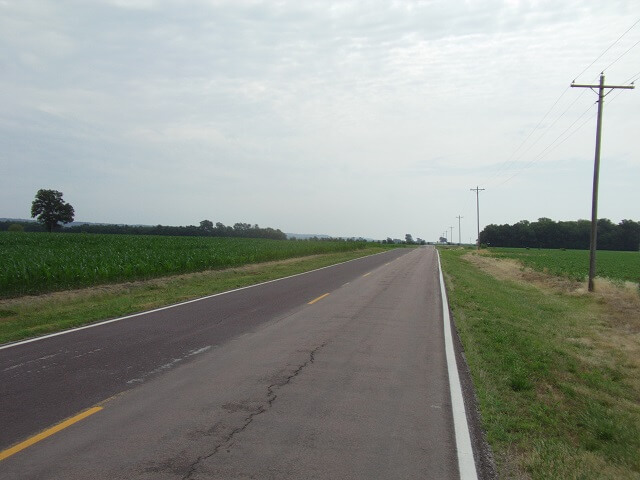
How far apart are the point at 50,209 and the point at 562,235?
129 meters

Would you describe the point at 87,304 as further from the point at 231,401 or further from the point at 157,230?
the point at 157,230

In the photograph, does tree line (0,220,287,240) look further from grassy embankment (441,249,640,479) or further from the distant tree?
grassy embankment (441,249,640,479)

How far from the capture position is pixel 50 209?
9412 cm

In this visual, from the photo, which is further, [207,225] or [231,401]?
[207,225]

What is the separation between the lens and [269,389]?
6.41 metres

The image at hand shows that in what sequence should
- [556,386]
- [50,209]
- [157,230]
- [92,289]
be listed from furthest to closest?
[157,230] → [50,209] → [92,289] → [556,386]

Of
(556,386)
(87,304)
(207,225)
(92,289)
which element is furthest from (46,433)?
(207,225)

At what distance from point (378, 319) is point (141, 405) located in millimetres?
7358

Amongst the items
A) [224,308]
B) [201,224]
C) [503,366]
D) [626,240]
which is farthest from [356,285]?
[626,240]

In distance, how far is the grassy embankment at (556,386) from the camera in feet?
15.5

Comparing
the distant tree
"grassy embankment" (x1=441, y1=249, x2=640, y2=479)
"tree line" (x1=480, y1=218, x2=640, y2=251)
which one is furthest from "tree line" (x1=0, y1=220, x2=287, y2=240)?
"grassy embankment" (x1=441, y1=249, x2=640, y2=479)

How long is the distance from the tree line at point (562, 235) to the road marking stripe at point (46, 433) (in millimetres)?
140502

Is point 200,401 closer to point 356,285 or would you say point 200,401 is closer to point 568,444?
point 568,444

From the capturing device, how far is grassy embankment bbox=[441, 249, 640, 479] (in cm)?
471
